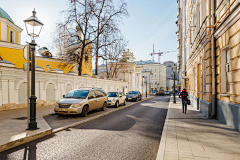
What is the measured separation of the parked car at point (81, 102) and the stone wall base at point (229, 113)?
7.35 metres

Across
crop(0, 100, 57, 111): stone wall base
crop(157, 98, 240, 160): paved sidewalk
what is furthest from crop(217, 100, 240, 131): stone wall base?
crop(0, 100, 57, 111): stone wall base

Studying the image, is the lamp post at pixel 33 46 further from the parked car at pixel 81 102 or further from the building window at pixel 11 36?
the building window at pixel 11 36

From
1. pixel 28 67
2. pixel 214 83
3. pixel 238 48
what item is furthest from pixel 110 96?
pixel 238 48

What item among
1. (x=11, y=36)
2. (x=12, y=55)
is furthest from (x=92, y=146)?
(x=11, y=36)

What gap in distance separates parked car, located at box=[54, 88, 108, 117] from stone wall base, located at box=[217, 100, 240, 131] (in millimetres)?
7348

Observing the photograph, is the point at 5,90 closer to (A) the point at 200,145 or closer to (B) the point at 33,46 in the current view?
(B) the point at 33,46

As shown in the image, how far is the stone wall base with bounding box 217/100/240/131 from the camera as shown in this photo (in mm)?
6930

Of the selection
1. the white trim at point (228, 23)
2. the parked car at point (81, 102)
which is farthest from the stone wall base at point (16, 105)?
the white trim at point (228, 23)

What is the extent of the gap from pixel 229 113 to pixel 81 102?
758cm

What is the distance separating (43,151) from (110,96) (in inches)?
507

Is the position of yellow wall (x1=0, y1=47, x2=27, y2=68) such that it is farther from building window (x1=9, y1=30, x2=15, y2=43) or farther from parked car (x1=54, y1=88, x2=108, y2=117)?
parked car (x1=54, y1=88, x2=108, y2=117)

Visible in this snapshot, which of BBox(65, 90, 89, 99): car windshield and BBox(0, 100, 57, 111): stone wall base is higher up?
BBox(65, 90, 89, 99): car windshield

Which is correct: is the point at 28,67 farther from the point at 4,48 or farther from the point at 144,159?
the point at 4,48

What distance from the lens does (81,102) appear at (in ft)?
35.3
